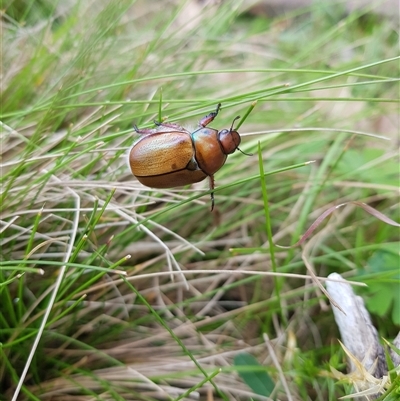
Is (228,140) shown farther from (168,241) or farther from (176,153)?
(168,241)

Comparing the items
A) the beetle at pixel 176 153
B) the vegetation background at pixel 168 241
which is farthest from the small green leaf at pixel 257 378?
the beetle at pixel 176 153

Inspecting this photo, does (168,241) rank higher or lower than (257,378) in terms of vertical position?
higher

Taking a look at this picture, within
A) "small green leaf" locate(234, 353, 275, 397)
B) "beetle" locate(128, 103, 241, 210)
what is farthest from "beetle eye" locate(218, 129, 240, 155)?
"small green leaf" locate(234, 353, 275, 397)

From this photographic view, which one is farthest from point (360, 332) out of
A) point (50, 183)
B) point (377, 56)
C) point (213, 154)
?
point (377, 56)

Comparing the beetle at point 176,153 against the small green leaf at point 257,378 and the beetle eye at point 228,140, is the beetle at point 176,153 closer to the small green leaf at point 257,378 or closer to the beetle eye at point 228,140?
the beetle eye at point 228,140

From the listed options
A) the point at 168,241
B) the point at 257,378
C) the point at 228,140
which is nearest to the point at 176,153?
the point at 228,140

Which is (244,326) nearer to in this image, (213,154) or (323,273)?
(323,273)
